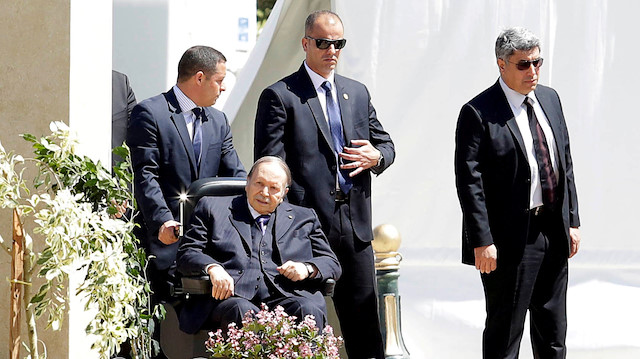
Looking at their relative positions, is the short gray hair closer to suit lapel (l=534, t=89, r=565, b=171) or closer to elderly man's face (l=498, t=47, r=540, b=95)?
elderly man's face (l=498, t=47, r=540, b=95)

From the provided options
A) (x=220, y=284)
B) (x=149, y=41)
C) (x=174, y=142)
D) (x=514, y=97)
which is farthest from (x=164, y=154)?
(x=149, y=41)

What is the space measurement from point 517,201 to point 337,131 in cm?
90

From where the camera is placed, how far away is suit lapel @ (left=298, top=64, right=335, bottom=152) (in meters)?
5.45

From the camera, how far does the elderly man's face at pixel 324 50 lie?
5430mm

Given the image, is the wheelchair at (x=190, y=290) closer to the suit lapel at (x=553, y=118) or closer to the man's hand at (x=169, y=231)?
the man's hand at (x=169, y=231)

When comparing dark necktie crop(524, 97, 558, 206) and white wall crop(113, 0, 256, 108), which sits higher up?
white wall crop(113, 0, 256, 108)

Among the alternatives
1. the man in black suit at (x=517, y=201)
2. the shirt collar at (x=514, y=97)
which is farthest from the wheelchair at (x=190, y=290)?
the shirt collar at (x=514, y=97)

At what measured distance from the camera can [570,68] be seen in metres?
6.93

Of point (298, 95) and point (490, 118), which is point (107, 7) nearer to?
point (298, 95)

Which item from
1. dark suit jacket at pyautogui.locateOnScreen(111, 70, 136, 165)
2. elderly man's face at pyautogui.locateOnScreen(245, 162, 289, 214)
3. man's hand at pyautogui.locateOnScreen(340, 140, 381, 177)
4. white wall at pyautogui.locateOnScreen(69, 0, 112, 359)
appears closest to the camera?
white wall at pyautogui.locateOnScreen(69, 0, 112, 359)

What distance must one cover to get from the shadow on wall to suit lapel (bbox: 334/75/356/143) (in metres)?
3.21

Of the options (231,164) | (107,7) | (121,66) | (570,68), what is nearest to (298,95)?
(231,164)

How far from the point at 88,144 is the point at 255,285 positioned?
114cm

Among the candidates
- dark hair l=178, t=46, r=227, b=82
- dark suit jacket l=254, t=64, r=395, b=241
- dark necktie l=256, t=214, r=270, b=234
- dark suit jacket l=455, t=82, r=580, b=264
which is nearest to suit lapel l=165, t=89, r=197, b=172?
dark hair l=178, t=46, r=227, b=82
